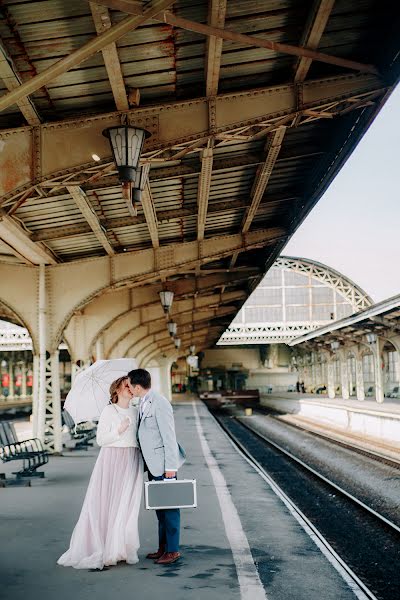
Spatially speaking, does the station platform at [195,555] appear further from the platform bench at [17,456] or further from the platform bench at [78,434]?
the platform bench at [78,434]

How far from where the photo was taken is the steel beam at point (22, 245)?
13031 mm

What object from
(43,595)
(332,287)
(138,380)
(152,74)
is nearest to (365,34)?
(152,74)

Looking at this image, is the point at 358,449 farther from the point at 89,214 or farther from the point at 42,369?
the point at 89,214

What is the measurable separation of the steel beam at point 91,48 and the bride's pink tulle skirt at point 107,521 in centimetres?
348

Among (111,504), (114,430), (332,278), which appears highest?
(332,278)

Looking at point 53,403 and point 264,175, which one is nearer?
point 264,175

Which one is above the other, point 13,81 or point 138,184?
point 13,81

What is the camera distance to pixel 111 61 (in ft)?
25.4

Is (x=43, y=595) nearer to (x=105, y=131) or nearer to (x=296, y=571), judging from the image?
(x=296, y=571)

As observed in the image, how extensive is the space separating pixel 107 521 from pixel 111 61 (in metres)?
4.62

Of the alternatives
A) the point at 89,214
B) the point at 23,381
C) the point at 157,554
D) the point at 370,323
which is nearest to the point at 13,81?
the point at 157,554

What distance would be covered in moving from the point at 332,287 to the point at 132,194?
61711mm

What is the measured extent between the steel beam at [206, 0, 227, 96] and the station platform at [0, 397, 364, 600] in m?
4.93

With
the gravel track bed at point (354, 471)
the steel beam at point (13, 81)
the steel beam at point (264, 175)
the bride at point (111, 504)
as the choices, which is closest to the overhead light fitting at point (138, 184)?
the steel beam at point (13, 81)
